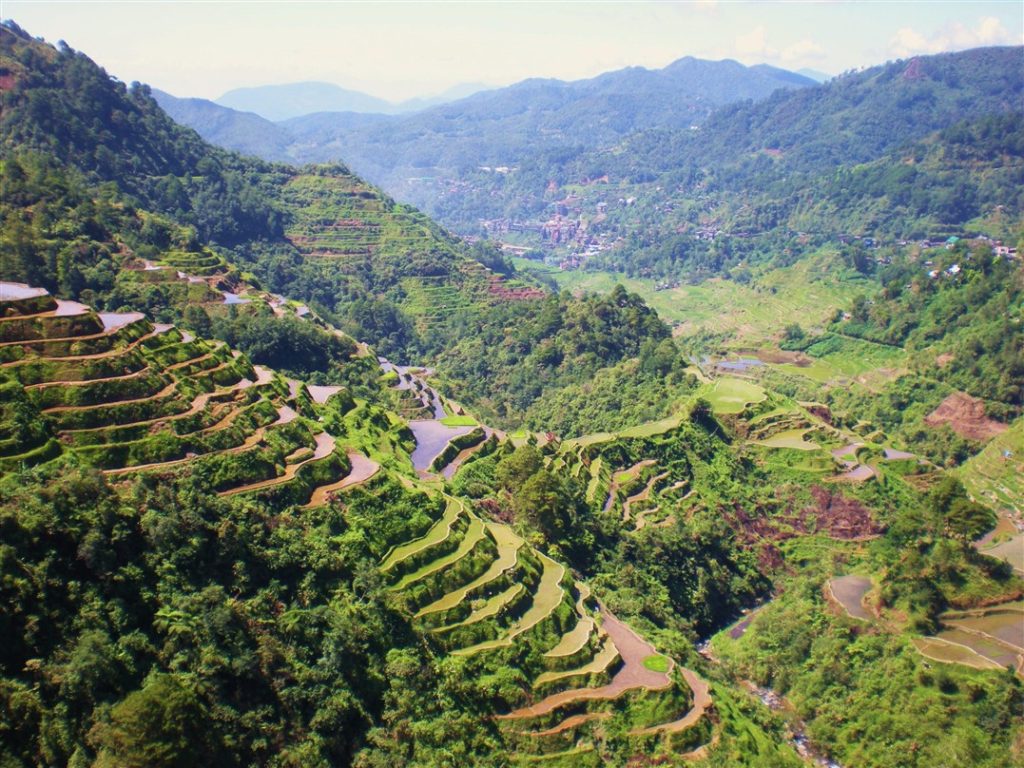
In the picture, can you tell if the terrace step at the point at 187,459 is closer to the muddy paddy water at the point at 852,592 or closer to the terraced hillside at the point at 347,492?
the terraced hillside at the point at 347,492

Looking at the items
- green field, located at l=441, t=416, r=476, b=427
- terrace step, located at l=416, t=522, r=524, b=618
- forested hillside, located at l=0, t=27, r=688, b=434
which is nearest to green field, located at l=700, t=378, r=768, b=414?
forested hillside, located at l=0, t=27, r=688, b=434

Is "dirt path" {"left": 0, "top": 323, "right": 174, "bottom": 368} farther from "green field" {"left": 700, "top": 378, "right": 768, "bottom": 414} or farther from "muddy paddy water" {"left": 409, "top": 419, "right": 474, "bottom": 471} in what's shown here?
"green field" {"left": 700, "top": 378, "right": 768, "bottom": 414}

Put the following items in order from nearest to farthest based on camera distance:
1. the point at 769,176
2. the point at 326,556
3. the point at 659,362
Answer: the point at 326,556 → the point at 659,362 → the point at 769,176

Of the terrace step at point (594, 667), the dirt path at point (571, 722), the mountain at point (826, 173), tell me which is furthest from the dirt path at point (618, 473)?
the mountain at point (826, 173)

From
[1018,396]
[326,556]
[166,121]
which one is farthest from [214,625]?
[166,121]

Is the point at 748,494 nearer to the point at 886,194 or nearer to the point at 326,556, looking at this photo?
the point at 326,556

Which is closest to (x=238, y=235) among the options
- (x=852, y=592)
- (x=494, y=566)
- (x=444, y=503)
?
(x=444, y=503)

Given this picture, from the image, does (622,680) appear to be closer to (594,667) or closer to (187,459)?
(594,667)
